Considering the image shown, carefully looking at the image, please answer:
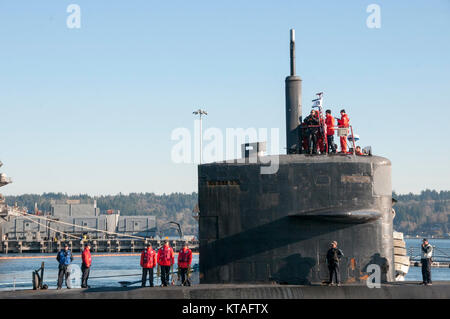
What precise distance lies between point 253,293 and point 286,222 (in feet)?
6.85

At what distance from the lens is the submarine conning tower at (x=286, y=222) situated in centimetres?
1612

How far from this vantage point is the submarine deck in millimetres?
15102

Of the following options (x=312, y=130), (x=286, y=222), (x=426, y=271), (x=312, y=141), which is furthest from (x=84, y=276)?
(x=426, y=271)

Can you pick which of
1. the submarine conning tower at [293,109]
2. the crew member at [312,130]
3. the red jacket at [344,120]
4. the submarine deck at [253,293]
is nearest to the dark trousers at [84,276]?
the submarine deck at [253,293]

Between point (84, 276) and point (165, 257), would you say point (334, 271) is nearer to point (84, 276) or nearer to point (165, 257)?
point (165, 257)

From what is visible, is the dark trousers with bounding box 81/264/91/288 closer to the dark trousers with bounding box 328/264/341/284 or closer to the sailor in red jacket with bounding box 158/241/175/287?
the sailor in red jacket with bounding box 158/241/175/287

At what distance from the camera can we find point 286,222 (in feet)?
53.0

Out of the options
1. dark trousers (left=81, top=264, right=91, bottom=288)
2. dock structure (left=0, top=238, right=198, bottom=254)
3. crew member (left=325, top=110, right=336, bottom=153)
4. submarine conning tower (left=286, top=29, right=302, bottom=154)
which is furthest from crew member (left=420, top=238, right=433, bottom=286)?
dock structure (left=0, top=238, right=198, bottom=254)

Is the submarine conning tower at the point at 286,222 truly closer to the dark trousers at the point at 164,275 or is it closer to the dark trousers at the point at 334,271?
the dark trousers at the point at 334,271

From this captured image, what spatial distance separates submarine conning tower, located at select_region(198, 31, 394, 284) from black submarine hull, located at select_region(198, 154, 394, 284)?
26 mm
